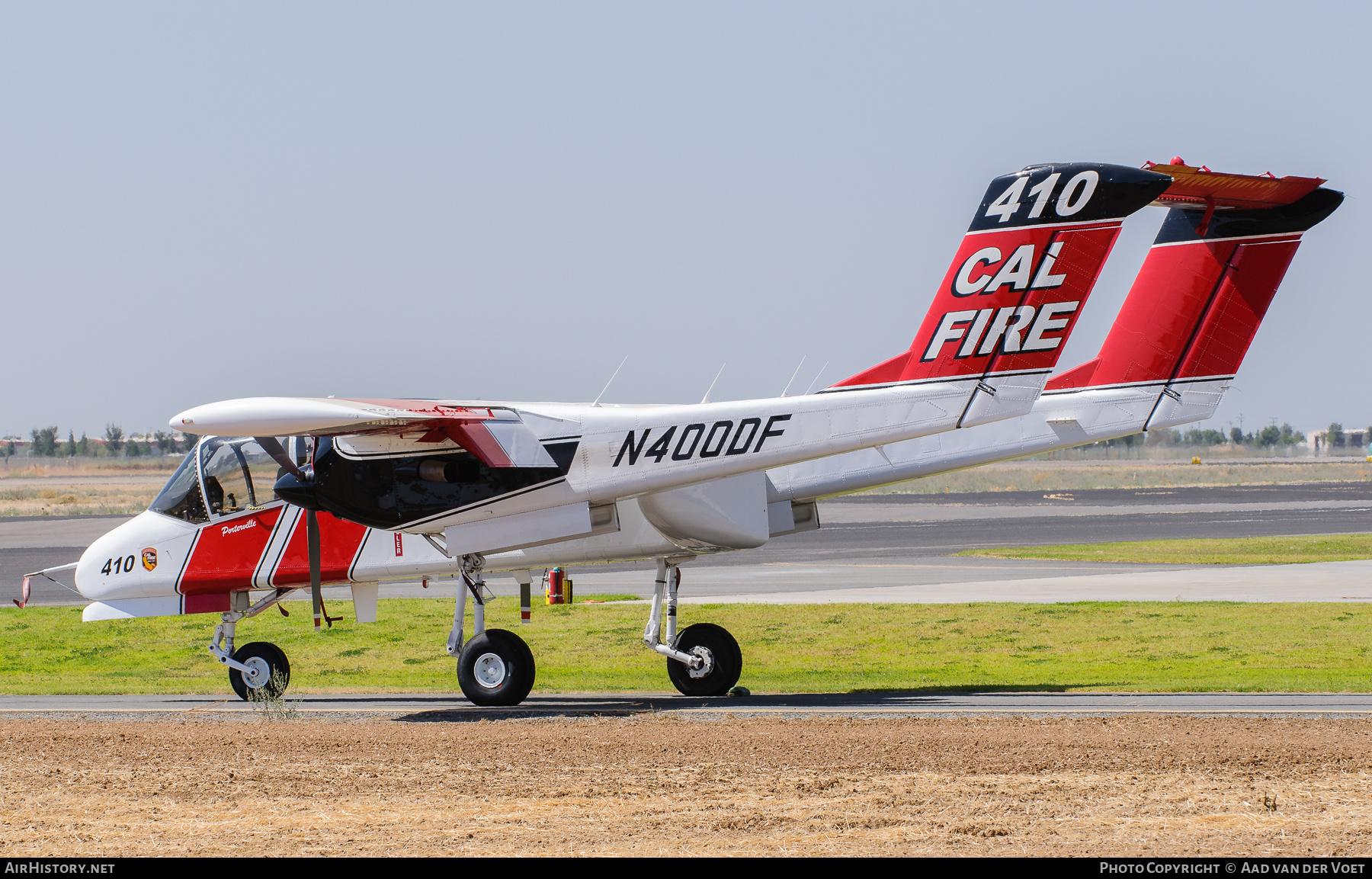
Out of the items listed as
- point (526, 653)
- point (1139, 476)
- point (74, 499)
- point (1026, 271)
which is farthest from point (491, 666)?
point (1139, 476)

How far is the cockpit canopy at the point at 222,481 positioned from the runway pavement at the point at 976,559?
2549 mm

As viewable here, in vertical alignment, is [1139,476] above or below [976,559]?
above

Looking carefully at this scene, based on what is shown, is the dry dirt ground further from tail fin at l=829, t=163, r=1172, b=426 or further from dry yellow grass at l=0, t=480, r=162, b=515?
dry yellow grass at l=0, t=480, r=162, b=515

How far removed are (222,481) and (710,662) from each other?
6.20 meters

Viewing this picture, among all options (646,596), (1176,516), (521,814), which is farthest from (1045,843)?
(1176,516)

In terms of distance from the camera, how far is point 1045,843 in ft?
28.0

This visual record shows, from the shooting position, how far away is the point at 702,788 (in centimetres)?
1055

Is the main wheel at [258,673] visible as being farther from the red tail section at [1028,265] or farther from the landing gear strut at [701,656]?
the red tail section at [1028,265]

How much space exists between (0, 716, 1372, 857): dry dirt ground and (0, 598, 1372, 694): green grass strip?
16.5 feet

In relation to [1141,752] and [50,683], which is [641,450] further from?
[50,683]

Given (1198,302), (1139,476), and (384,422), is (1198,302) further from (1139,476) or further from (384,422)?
(1139,476)

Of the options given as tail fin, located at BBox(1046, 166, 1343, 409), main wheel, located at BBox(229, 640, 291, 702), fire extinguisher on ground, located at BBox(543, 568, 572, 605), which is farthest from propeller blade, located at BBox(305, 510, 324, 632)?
tail fin, located at BBox(1046, 166, 1343, 409)

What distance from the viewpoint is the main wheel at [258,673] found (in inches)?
695
